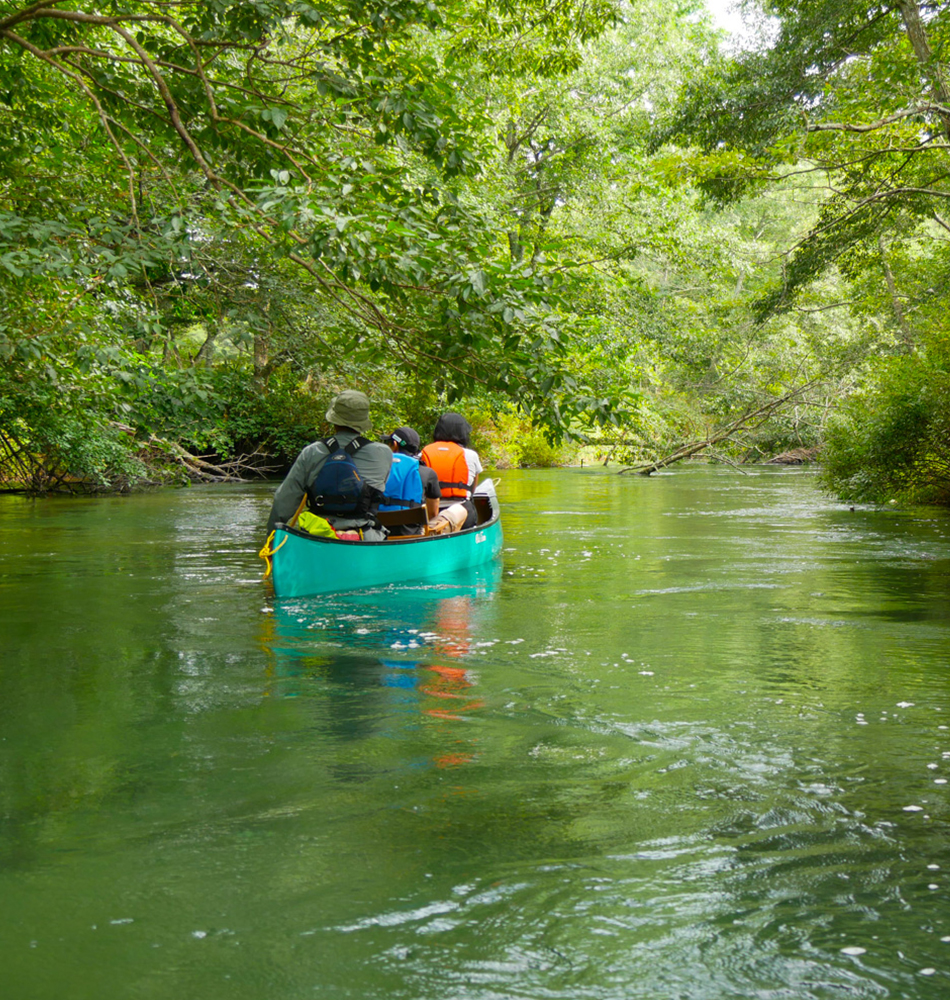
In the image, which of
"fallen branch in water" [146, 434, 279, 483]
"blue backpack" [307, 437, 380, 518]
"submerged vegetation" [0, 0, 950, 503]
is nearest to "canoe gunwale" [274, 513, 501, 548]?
"blue backpack" [307, 437, 380, 518]

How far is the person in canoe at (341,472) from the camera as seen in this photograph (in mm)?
8430

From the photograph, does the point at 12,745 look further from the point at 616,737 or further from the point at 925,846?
the point at 925,846

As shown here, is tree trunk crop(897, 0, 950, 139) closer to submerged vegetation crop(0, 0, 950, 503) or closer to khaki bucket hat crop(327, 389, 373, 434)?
submerged vegetation crop(0, 0, 950, 503)

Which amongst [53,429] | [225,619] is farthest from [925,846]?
[53,429]

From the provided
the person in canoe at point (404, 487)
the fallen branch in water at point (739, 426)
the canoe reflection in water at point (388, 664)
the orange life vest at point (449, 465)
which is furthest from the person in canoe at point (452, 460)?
the fallen branch in water at point (739, 426)

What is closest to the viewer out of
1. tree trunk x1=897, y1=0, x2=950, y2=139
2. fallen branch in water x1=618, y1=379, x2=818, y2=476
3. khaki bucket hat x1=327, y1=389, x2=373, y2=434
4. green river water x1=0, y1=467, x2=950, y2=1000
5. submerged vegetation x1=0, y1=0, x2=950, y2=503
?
green river water x1=0, y1=467, x2=950, y2=1000

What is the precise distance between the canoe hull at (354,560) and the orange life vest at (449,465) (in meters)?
0.88

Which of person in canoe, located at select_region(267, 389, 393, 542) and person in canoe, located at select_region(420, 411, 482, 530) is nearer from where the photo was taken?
person in canoe, located at select_region(267, 389, 393, 542)

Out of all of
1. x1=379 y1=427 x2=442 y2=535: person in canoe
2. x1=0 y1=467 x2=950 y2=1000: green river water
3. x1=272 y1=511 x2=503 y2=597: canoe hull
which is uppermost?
x1=379 y1=427 x2=442 y2=535: person in canoe

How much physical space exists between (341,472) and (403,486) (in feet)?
3.56

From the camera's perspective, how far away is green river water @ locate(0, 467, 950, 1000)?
2689 millimetres

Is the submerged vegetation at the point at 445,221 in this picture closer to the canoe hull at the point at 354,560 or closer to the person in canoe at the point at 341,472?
the person in canoe at the point at 341,472

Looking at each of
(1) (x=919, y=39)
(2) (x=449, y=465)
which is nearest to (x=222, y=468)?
(2) (x=449, y=465)

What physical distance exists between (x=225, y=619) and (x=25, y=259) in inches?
119
